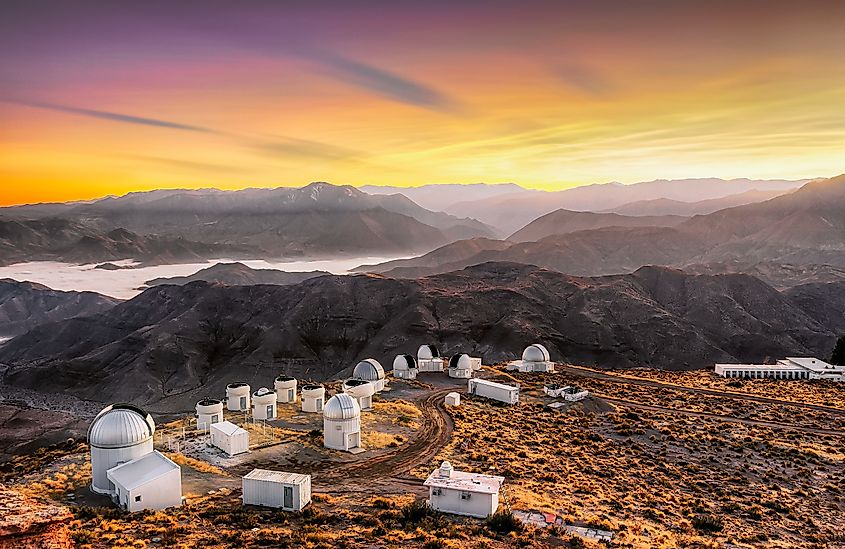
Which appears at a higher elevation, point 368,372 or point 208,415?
point 208,415

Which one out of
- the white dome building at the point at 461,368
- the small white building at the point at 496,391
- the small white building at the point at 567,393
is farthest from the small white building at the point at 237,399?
the small white building at the point at 567,393

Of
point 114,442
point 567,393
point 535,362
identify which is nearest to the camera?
point 114,442

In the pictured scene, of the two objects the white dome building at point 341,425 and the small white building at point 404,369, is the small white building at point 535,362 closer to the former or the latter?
the small white building at point 404,369

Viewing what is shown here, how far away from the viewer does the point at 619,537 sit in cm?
2428

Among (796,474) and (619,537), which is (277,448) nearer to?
(619,537)

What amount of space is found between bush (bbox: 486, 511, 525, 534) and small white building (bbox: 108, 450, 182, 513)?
14.5 m

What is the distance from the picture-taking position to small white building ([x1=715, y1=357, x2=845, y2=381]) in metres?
72.3

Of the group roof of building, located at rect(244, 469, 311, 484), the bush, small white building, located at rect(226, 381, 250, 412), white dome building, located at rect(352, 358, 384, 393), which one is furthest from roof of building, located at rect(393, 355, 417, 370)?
the bush

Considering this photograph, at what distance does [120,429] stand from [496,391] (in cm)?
3367

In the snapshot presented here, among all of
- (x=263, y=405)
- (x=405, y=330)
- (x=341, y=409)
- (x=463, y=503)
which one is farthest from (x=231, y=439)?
(x=405, y=330)

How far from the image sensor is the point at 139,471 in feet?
89.1

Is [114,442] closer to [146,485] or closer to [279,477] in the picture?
[146,485]

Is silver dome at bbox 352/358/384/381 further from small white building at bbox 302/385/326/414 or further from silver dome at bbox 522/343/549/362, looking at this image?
silver dome at bbox 522/343/549/362

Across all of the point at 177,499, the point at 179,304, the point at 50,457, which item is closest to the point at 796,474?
the point at 177,499
